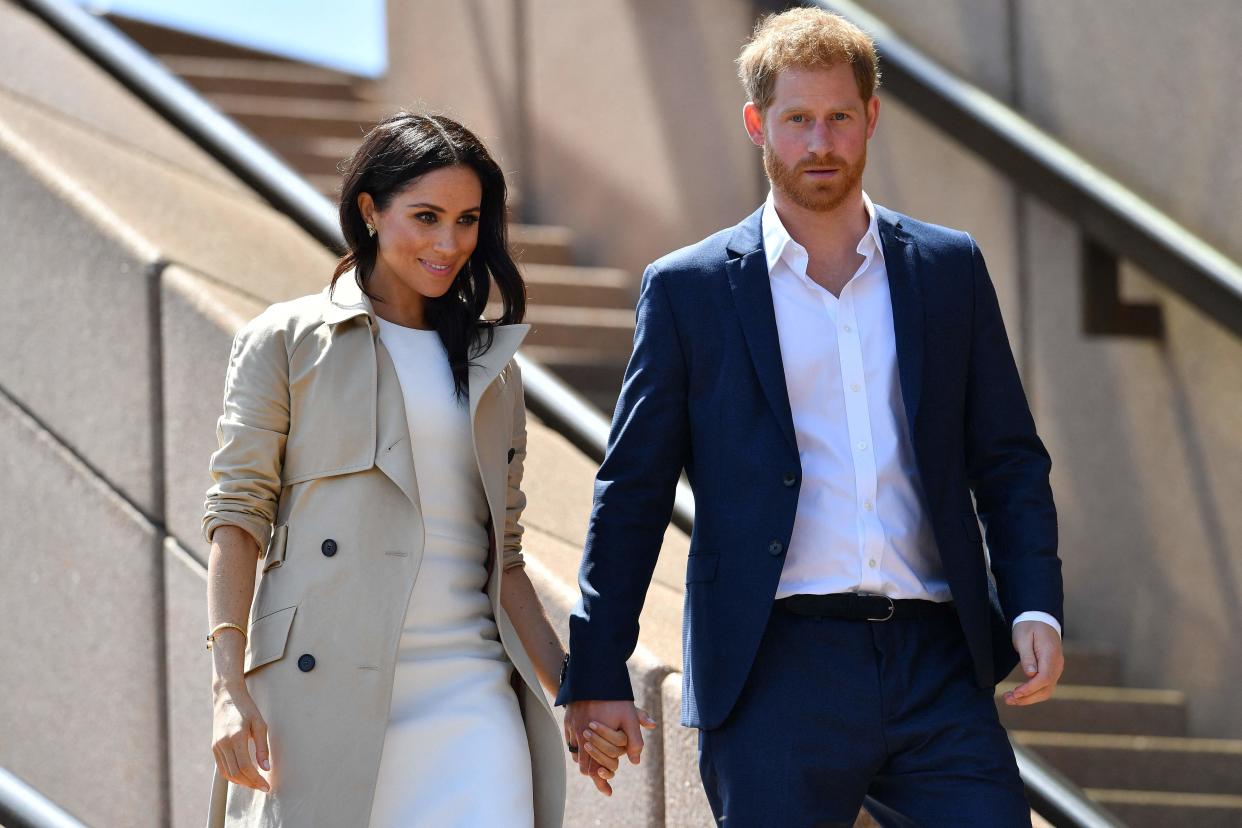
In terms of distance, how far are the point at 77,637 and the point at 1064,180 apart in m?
3.35

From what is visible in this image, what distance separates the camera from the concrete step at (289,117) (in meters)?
8.11

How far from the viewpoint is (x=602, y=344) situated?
277 inches

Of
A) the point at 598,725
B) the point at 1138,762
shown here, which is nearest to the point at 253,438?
the point at 598,725

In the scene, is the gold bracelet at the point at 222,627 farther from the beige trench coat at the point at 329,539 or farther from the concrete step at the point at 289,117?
the concrete step at the point at 289,117

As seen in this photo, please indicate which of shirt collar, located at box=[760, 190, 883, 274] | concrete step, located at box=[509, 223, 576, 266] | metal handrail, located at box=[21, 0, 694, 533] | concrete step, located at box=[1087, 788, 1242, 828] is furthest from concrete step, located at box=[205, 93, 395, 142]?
shirt collar, located at box=[760, 190, 883, 274]

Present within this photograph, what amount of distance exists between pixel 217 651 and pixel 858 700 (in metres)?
1.00

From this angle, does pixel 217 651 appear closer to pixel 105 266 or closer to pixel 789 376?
pixel 789 376

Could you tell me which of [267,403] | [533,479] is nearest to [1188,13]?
[533,479]

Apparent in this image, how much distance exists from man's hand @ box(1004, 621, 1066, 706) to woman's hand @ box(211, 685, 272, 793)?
3.82 feet

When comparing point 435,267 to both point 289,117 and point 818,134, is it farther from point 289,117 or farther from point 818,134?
point 289,117

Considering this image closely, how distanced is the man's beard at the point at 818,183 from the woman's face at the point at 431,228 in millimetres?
530

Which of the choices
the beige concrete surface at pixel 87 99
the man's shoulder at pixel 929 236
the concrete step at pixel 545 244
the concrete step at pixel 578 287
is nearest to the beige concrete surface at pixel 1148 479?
the concrete step at pixel 578 287

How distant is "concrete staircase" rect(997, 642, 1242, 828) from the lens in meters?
5.36

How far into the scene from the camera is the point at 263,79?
8.87 m
